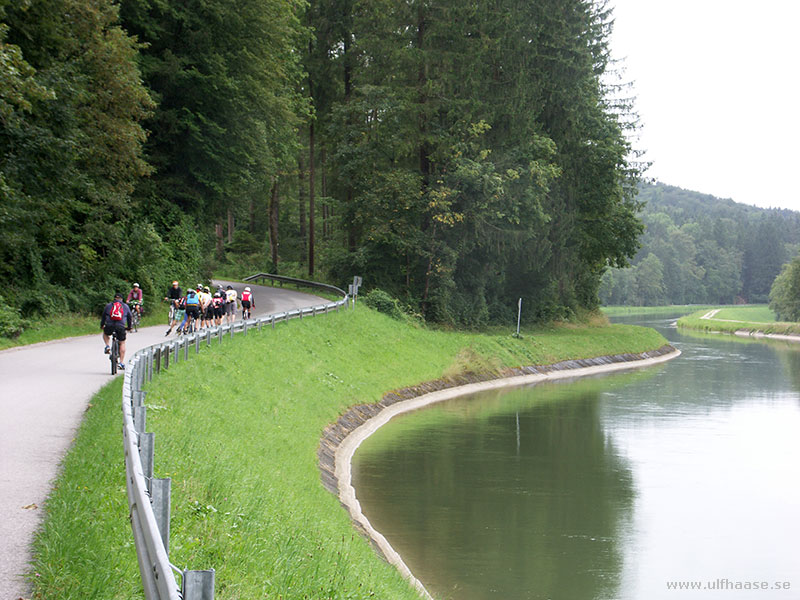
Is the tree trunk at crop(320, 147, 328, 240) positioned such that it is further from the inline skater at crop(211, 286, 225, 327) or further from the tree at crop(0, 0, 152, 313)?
the inline skater at crop(211, 286, 225, 327)

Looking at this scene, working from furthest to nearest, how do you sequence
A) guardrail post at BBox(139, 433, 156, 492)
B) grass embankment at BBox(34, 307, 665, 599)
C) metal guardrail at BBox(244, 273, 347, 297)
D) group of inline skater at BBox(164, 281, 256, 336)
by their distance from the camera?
metal guardrail at BBox(244, 273, 347, 297) < group of inline skater at BBox(164, 281, 256, 336) < guardrail post at BBox(139, 433, 156, 492) < grass embankment at BBox(34, 307, 665, 599)

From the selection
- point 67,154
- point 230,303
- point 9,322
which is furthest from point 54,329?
point 230,303

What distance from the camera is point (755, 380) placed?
167 feet

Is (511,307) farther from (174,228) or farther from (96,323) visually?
(96,323)

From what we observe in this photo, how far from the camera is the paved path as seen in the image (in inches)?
325

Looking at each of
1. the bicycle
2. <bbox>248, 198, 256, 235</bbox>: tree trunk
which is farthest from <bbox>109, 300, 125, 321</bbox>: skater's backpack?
<bbox>248, 198, 256, 235</bbox>: tree trunk

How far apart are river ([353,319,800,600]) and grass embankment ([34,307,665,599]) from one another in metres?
2.26

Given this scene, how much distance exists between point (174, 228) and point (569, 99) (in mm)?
26350

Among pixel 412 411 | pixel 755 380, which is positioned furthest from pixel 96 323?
pixel 755 380

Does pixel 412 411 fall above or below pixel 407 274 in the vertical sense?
below

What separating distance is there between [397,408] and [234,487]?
20.7 metres

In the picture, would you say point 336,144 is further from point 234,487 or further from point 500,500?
point 234,487

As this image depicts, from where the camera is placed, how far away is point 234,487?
13.1m

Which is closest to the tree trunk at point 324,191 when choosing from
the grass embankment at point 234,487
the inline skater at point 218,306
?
the inline skater at point 218,306
